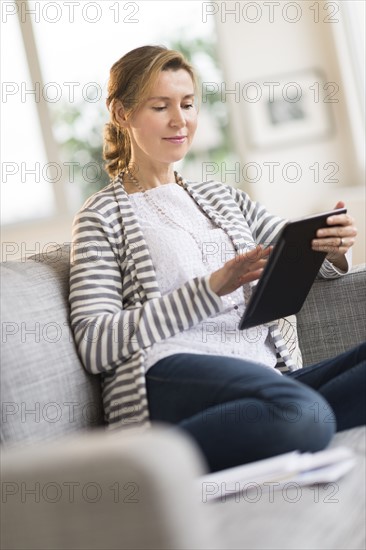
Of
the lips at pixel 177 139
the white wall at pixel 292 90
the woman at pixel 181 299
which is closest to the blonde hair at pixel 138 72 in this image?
the woman at pixel 181 299

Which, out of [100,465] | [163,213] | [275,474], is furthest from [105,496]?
[163,213]

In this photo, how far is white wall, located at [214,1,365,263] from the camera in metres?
5.29

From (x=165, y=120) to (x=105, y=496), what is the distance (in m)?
1.48

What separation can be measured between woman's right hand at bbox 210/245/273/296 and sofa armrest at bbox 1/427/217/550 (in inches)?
40.3

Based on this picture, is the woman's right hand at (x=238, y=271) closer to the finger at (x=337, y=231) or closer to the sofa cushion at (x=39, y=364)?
the finger at (x=337, y=231)

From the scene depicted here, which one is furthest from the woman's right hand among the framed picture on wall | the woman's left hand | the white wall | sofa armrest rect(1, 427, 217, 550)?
the framed picture on wall

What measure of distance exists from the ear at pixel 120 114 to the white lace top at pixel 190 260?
0.20 metres

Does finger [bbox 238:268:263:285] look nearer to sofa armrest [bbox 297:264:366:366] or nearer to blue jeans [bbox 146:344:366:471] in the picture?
blue jeans [bbox 146:344:366:471]

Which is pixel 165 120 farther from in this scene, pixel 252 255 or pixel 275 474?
pixel 275 474

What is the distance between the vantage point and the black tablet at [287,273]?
1.74 m

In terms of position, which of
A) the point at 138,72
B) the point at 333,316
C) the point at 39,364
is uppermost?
the point at 138,72

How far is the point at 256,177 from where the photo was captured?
545 cm

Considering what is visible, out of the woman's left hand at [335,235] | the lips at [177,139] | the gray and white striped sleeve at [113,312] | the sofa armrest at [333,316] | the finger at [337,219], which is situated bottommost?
the sofa armrest at [333,316]

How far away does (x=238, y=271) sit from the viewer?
1814mm
